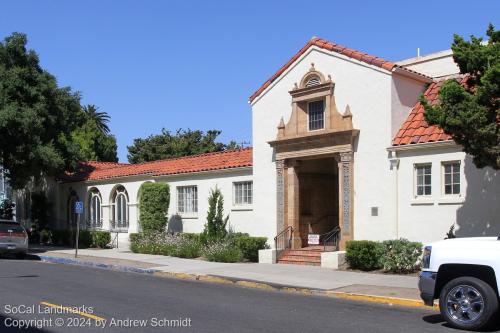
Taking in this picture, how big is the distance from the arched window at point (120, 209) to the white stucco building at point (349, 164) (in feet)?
16.8

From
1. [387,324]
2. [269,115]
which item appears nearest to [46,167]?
[269,115]

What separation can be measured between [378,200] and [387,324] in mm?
8877

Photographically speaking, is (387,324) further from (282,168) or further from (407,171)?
(282,168)

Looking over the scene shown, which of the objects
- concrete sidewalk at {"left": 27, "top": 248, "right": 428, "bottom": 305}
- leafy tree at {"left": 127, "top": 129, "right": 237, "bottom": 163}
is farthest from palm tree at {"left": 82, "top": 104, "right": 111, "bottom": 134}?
concrete sidewalk at {"left": 27, "top": 248, "right": 428, "bottom": 305}

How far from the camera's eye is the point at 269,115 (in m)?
21.7

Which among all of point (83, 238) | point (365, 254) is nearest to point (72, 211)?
point (83, 238)

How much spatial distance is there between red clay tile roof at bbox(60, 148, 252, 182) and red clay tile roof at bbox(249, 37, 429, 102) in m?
3.39

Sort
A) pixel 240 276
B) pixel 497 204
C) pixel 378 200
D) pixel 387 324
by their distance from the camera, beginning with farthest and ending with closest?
pixel 378 200 → pixel 240 276 → pixel 497 204 → pixel 387 324

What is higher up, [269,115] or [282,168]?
[269,115]

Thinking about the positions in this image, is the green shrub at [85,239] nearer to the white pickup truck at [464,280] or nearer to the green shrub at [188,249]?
the green shrub at [188,249]

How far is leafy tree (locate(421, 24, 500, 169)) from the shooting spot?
12.3 metres

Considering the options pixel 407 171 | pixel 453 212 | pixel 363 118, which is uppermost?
pixel 363 118

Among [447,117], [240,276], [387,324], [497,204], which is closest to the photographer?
[387,324]

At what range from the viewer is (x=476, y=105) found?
40.7 ft
